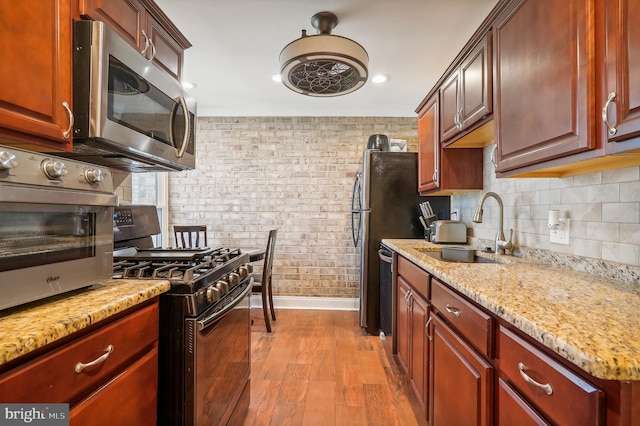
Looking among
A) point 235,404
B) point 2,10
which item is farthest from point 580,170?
point 2,10

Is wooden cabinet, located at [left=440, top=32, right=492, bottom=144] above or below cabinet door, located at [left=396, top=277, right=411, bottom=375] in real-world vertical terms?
above

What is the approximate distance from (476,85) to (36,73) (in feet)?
6.27

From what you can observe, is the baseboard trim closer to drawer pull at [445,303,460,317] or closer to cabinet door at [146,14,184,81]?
drawer pull at [445,303,460,317]

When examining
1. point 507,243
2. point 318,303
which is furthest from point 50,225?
point 318,303

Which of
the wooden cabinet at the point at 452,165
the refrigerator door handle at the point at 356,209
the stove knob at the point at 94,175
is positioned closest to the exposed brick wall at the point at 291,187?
the refrigerator door handle at the point at 356,209

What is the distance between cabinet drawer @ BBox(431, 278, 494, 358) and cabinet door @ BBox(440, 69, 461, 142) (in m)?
1.09

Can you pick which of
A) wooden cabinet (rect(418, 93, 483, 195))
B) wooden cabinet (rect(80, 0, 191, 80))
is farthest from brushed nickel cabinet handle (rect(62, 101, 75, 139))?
wooden cabinet (rect(418, 93, 483, 195))

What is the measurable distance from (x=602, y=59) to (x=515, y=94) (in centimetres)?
43

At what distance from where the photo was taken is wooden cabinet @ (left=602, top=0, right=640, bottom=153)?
0.85 metres

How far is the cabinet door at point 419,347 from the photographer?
1.66 metres

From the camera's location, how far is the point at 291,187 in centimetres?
385

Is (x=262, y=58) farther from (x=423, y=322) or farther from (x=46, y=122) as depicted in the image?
(x=423, y=322)

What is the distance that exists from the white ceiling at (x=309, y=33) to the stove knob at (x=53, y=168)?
4.97ft

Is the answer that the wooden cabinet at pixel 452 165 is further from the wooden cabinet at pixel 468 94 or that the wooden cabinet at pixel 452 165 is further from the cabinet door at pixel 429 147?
the wooden cabinet at pixel 468 94
